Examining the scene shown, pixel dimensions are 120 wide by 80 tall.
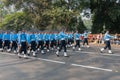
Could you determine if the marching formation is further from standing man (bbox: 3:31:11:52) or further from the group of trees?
the group of trees

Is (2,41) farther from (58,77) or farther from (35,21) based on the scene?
(35,21)

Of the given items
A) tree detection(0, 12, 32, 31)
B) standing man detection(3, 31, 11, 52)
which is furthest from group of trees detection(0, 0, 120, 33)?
standing man detection(3, 31, 11, 52)

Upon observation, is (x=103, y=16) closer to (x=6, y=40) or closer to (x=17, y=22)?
(x=17, y=22)

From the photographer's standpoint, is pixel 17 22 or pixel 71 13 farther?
pixel 17 22

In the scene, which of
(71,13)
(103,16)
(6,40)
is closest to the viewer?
(6,40)

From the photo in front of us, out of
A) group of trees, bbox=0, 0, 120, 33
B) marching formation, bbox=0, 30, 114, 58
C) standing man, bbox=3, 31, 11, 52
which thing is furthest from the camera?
group of trees, bbox=0, 0, 120, 33

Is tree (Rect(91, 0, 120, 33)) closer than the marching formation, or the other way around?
the marching formation

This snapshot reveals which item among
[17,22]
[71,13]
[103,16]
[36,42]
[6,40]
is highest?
[17,22]

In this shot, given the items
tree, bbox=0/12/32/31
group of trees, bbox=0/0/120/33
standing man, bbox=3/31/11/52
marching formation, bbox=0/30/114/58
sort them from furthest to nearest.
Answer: tree, bbox=0/12/32/31 < group of trees, bbox=0/0/120/33 < standing man, bbox=3/31/11/52 < marching formation, bbox=0/30/114/58

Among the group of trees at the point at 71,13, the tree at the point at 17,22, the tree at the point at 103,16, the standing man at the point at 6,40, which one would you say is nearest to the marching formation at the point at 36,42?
the standing man at the point at 6,40

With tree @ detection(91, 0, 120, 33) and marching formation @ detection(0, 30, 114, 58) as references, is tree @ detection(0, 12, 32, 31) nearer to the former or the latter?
tree @ detection(91, 0, 120, 33)

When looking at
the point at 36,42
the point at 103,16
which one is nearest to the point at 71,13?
the point at 103,16

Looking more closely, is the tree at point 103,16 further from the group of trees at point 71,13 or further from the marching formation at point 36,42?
the marching formation at point 36,42

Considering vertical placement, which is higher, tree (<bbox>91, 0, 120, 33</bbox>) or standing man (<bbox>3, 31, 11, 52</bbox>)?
tree (<bbox>91, 0, 120, 33</bbox>)
